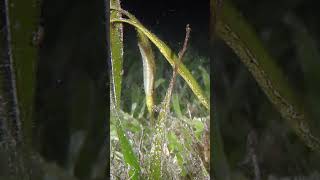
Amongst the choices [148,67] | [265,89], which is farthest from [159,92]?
[265,89]

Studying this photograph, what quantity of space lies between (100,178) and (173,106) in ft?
0.98

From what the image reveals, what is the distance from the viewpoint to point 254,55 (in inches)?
22.1

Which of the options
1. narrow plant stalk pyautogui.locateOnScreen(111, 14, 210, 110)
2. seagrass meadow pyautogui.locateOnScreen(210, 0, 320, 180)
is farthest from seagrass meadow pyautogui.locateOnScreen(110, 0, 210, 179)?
seagrass meadow pyautogui.locateOnScreen(210, 0, 320, 180)

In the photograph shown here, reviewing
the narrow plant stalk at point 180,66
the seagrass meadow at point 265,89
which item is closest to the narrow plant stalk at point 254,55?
the seagrass meadow at point 265,89

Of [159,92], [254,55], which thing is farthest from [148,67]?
[254,55]

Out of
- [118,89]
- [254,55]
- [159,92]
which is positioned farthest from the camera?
[159,92]

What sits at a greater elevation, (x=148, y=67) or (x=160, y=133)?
(x=148, y=67)

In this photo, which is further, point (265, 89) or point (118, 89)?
point (118, 89)

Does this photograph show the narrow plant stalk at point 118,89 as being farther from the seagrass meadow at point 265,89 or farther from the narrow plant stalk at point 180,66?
the seagrass meadow at point 265,89

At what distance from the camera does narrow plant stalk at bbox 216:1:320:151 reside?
0.56 metres

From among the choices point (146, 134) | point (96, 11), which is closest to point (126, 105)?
point (146, 134)

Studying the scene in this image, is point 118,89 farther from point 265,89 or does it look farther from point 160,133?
point 265,89

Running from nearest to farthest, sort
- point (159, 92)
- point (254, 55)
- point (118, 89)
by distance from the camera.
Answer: point (254, 55) → point (118, 89) → point (159, 92)

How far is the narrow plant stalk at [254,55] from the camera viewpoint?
0.56 metres
